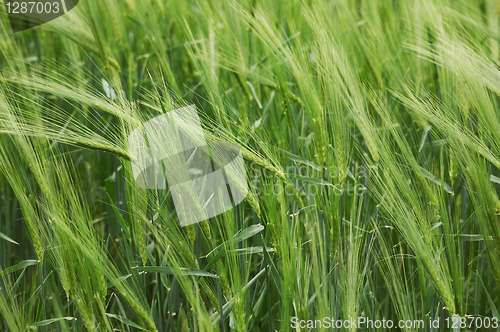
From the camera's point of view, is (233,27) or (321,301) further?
(233,27)

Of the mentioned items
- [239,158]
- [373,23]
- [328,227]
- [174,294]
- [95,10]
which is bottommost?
[174,294]

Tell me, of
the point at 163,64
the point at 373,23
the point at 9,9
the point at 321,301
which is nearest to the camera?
the point at 321,301

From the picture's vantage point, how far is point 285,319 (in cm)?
60

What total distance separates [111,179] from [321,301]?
64 centimetres

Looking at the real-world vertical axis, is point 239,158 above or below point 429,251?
above

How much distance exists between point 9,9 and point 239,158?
34.3 inches

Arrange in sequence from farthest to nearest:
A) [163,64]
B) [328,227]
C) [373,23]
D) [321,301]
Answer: [373,23] < [163,64] < [328,227] < [321,301]

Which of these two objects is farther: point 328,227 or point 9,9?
point 9,9

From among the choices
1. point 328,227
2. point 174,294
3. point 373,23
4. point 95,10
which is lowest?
point 174,294

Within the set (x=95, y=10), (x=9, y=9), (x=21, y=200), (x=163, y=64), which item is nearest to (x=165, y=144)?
(x=21, y=200)

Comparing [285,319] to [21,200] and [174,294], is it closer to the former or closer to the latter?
[174,294]

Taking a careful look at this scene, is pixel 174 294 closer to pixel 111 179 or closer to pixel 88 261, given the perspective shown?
pixel 88 261

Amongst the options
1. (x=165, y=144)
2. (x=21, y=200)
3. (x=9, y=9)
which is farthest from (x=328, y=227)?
(x=9, y=9)

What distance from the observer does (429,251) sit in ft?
2.04
